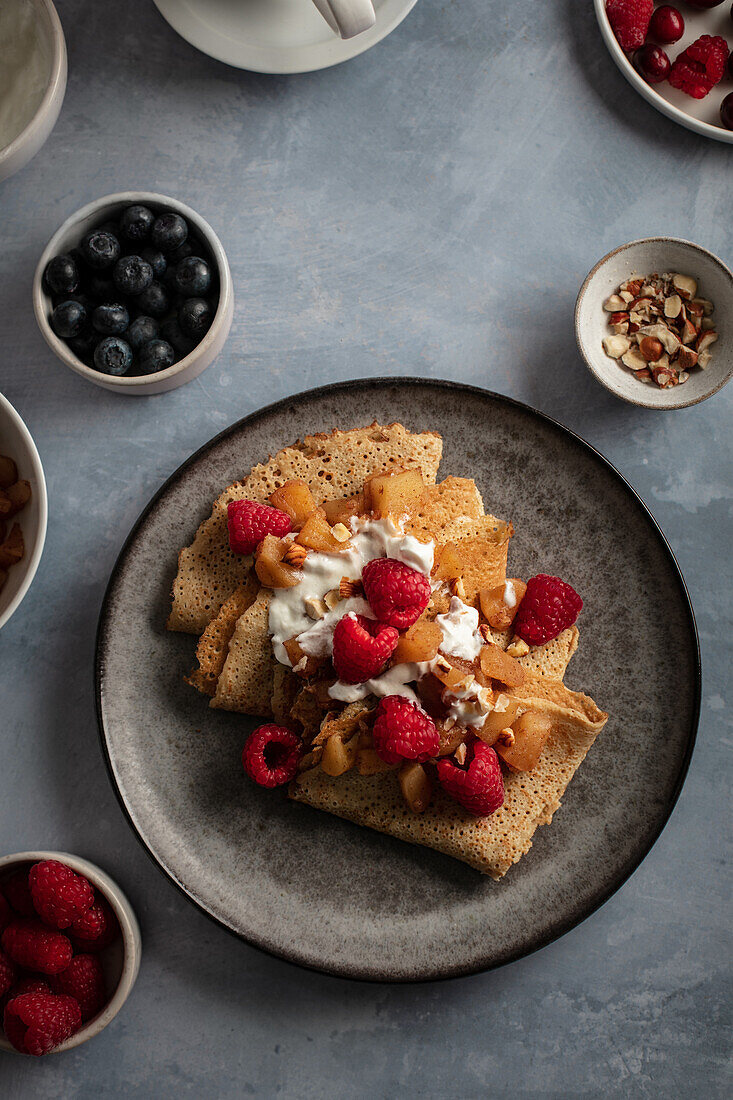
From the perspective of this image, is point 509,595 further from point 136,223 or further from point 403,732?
point 136,223

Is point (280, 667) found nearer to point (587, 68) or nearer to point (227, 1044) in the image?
point (227, 1044)

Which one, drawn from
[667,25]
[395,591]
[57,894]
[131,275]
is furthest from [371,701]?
[667,25]

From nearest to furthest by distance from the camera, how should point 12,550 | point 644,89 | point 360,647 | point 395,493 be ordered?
point 360,647, point 395,493, point 12,550, point 644,89

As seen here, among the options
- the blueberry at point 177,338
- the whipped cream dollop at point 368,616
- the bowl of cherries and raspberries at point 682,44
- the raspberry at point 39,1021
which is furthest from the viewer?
the bowl of cherries and raspberries at point 682,44

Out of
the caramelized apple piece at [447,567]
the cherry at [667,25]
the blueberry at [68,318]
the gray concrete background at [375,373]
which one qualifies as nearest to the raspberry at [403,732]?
the caramelized apple piece at [447,567]

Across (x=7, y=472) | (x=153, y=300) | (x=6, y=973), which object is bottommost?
(x=6, y=973)

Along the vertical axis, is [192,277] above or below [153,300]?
above

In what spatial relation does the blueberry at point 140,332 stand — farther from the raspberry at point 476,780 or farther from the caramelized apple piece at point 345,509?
the raspberry at point 476,780
